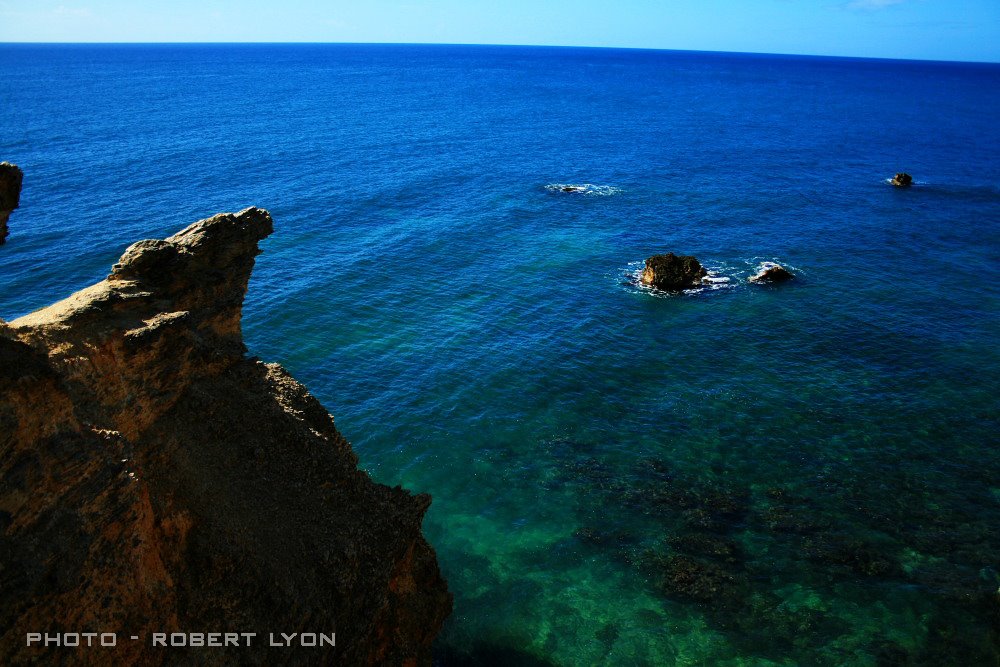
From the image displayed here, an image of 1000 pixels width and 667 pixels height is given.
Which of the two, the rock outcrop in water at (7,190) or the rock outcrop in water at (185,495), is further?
the rock outcrop in water at (7,190)

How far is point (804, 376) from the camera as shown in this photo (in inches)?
2301

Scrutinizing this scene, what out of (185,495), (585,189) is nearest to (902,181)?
(585,189)

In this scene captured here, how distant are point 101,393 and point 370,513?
34.7 ft

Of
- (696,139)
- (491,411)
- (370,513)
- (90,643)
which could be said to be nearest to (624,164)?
(696,139)

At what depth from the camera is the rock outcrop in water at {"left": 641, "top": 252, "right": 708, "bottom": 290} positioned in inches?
3002

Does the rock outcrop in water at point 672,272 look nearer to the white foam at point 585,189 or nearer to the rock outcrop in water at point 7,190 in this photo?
the white foam at point 585,189

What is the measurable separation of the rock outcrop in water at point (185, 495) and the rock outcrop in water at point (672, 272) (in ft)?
172

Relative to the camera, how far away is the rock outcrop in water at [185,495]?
17828 millimetres

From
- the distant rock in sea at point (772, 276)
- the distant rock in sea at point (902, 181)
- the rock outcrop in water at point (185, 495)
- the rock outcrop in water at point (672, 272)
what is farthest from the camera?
the distant rock in sea at point (902, 181)

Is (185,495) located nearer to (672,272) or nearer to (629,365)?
(629,365)

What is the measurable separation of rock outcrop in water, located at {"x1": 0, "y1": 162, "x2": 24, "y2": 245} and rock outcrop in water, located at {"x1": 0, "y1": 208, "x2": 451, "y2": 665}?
2975 mm

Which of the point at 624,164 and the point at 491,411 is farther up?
the point at 624,164

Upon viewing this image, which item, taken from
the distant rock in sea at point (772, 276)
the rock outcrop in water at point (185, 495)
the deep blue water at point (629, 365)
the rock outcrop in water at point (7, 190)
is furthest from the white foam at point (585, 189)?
the rock outcrop in water at point (7, 190)

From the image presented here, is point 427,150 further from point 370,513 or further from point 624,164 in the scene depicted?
point 370,513
